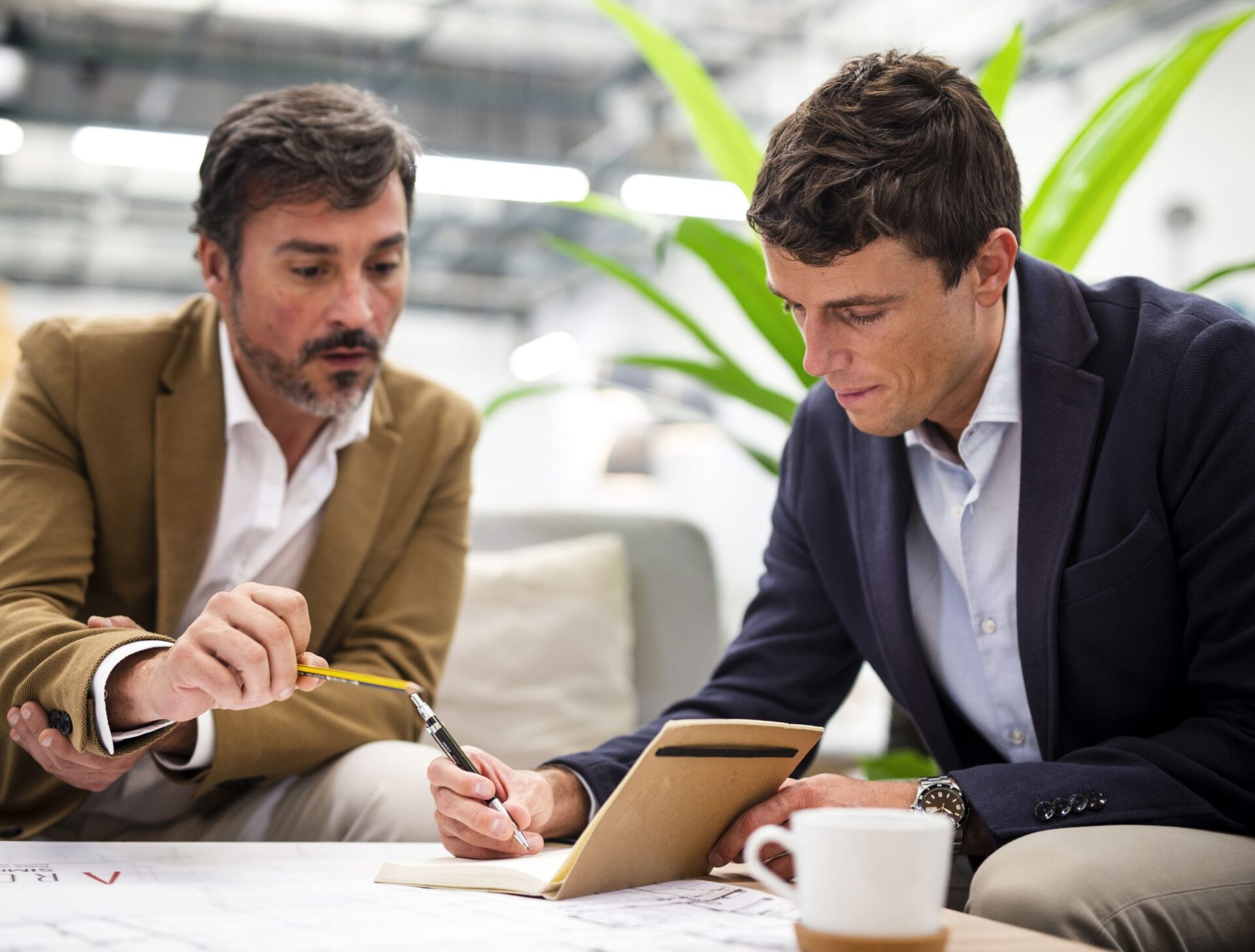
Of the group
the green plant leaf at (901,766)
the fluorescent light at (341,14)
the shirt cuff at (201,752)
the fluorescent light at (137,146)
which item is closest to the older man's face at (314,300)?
the shirt cuff at (201,752)

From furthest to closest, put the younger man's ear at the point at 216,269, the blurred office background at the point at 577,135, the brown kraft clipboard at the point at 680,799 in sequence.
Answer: the blurred office background at the point at 577,135 → the younger man's ear at the point at 216,269 → the brown kraft clipboard at the point at 680,799

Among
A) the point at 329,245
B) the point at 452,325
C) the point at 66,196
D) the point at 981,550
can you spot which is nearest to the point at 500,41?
the point at 66,196

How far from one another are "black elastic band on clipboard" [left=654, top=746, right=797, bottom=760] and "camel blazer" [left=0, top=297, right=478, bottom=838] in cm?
68

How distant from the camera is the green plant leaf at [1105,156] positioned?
1.80 m

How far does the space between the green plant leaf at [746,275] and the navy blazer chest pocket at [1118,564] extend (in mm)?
774

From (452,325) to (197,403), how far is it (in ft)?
36.9

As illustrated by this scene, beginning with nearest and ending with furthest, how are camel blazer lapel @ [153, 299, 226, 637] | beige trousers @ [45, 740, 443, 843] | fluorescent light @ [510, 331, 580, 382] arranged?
beige trousers @ [45, 740, 443, 843], camel blazer lapel @ [153, 299, 226, 637], fluorescent light @ [510, 331, 580, 382]

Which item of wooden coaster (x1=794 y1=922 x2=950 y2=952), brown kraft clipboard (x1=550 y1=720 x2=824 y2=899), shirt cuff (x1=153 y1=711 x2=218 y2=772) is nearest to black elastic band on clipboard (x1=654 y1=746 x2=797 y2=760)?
brown kraft clipboard (x1=550 y1=720 x2=824 y2=899)

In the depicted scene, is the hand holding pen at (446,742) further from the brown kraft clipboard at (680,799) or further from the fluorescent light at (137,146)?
the fluorescent light at (137,146)

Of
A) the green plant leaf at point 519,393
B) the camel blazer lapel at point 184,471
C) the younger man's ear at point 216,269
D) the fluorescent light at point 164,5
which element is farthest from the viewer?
the fluorescent light at point 164,5

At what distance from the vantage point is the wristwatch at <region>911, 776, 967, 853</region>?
1085 millimetres

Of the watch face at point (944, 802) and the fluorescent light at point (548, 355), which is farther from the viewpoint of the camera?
the fluorescent light at point (548, 355)

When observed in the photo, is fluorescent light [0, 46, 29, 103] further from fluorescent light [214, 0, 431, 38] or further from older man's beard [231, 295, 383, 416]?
older man's beard [231, 295, 383, 416]

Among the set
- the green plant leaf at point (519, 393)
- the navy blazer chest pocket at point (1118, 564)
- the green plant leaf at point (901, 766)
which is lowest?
the green plant leaf at point (901, 766)
